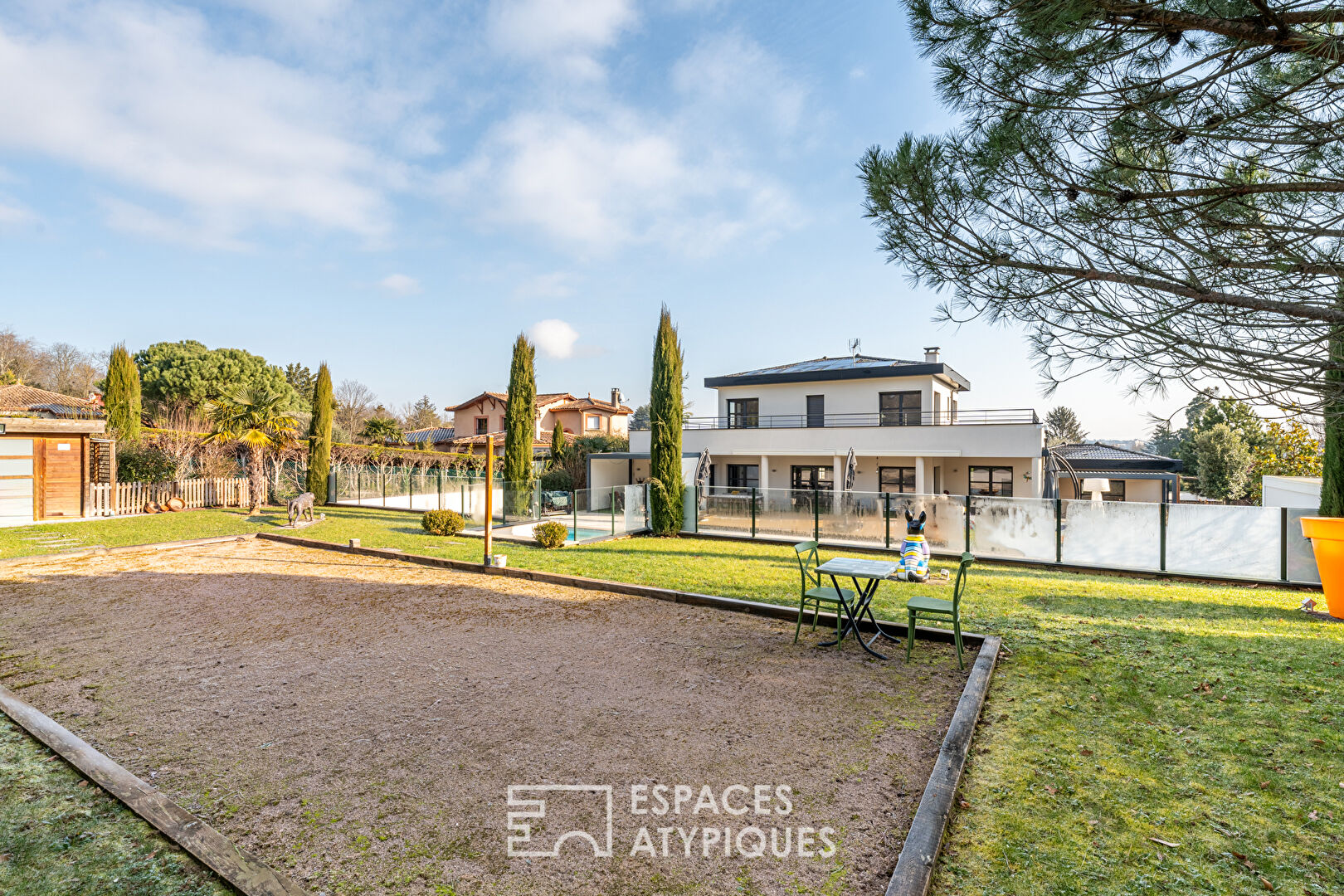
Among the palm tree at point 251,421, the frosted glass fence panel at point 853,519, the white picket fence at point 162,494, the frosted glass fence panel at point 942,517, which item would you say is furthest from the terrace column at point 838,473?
the white picket fence at point 162,494

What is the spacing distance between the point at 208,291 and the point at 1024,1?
2628 cm

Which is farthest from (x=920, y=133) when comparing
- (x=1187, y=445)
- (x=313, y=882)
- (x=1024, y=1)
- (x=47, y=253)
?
(x=1187, y=445)

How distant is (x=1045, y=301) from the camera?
5641mm

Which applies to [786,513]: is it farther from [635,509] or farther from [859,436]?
[859,436]

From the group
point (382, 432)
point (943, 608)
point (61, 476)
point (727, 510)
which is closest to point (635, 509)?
point (727, 510)

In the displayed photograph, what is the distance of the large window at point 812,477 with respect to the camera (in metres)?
22.9

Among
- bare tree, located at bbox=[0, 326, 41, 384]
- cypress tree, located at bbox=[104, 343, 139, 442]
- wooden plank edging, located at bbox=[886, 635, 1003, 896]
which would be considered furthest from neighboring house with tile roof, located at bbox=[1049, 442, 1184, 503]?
bare tree, located at bbox=[0, 326, 41, 384]

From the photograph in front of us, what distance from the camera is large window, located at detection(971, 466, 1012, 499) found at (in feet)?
67.9

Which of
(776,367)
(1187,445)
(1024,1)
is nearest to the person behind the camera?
(1024,1)

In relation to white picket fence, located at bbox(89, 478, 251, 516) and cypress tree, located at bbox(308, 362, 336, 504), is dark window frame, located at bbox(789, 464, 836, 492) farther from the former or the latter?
white picket fence, located at bbox(89, 478, 251, 516)

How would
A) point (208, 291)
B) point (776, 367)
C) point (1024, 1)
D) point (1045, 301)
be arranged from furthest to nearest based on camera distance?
point (776, 367), point (208, 291), point (1045, 301), point (1024, 1)

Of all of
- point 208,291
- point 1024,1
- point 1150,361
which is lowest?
point 1150,361

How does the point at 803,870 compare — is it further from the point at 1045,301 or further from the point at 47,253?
the point at 47,253

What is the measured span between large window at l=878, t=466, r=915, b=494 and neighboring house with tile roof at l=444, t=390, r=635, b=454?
23.6 metres
